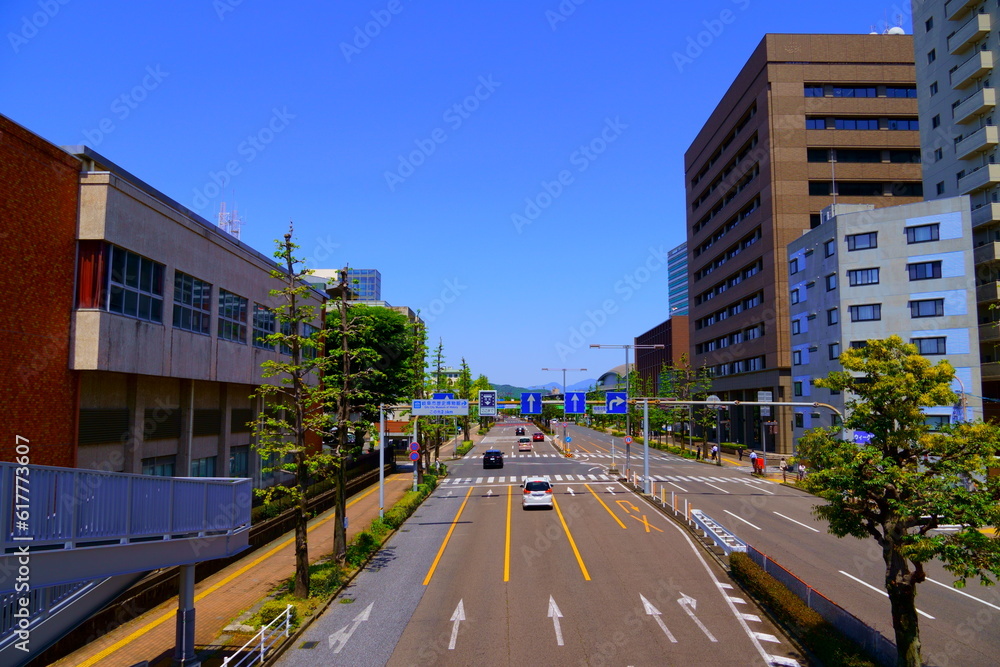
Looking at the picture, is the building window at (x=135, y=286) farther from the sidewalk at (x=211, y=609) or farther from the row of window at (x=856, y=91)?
the row of window at (x=856, y=91)

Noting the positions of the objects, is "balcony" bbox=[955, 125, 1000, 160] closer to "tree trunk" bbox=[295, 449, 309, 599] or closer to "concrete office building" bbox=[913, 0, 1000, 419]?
"concrete office building" bbox=[913, 0, 1000, 419]

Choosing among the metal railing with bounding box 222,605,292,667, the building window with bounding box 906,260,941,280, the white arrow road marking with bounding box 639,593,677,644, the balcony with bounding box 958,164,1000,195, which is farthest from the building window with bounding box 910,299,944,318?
the metal railing with bounding box 222,605,292,667

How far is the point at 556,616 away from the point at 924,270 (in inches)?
1888

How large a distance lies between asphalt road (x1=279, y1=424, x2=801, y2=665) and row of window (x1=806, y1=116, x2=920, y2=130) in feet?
184

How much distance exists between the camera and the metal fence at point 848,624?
46.1ft

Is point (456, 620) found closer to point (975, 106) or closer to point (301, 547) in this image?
point (301, 547)

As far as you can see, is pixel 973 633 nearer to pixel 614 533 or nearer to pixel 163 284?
pixel 614 533

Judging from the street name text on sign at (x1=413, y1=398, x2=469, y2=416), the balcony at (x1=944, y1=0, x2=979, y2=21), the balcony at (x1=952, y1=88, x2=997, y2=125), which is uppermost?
the balcony at (x1=944, y1=0, x2=979, y2=21)

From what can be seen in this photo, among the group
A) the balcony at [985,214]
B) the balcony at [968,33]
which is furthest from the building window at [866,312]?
the balcony at [968,33]

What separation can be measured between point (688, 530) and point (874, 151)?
60.1 meters

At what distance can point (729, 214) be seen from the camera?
8244 cm

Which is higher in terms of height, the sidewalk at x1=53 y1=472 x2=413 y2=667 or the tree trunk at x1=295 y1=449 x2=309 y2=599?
the tree trunk at x1=295 y1=449 x2=309 y2=599

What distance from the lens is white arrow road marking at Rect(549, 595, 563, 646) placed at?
16422 millimetres

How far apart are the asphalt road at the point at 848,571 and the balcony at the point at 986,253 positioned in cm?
2532
